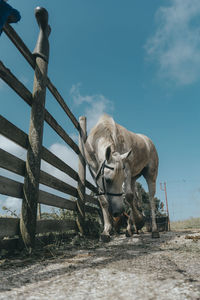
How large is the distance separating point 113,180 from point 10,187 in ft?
5.31

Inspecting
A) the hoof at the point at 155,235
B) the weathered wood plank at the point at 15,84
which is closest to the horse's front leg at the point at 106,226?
the hoof at the point at 155,235

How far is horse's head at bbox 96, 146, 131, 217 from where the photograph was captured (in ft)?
12.3

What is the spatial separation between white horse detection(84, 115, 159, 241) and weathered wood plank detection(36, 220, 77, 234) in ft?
2.20

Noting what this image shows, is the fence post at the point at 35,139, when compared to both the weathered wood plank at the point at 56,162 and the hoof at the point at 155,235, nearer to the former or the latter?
the weathered wood plank at the point at 56,162

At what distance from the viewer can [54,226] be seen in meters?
3.68

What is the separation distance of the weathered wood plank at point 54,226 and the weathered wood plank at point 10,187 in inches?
24.3

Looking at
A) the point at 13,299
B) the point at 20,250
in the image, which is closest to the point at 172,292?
the point at 13,299

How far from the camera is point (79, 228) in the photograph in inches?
191

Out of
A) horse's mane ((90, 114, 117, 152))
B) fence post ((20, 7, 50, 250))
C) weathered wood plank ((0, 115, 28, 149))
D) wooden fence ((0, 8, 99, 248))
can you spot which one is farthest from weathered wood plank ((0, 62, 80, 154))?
horse's mane ((90, 114, 117, 152))

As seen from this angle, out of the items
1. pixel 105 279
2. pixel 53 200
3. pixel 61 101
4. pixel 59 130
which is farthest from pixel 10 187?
pixel 61 101

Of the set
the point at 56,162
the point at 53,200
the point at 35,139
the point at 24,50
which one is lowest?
the point at 53,200

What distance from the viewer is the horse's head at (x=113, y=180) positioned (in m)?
3.74

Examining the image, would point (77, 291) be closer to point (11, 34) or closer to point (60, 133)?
point (11, 34)

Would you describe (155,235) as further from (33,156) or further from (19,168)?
(19,168)
